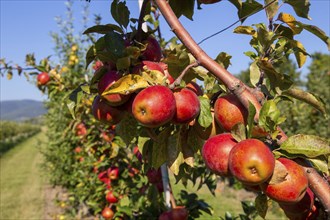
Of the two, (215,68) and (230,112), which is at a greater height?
(215,68)

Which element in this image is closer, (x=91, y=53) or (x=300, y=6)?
(x=300, y=6)

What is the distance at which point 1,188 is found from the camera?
11.0 m

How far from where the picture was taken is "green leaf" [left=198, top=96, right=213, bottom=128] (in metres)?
0.88

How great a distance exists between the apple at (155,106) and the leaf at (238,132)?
0.47 feet

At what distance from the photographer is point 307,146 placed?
77 cm

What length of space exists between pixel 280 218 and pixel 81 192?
3851 millimetres

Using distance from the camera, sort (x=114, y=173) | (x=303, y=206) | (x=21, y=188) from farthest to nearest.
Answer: (x=21, y=188), (x=114, y=173), (x=303, y=206)

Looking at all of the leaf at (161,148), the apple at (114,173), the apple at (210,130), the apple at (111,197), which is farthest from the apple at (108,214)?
the apple at (210,130)

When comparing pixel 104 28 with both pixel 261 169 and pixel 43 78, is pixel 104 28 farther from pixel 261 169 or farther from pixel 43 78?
pixel 43 78

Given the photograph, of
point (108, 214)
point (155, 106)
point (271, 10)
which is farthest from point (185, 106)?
point (108, 214)

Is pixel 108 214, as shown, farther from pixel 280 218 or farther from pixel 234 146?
pixel 280 218

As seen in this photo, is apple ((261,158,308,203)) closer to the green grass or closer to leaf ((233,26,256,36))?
leaf ((233,26,256,36))

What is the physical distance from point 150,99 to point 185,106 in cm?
9

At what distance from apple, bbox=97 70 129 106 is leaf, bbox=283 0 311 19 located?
A: 0.50 metres
